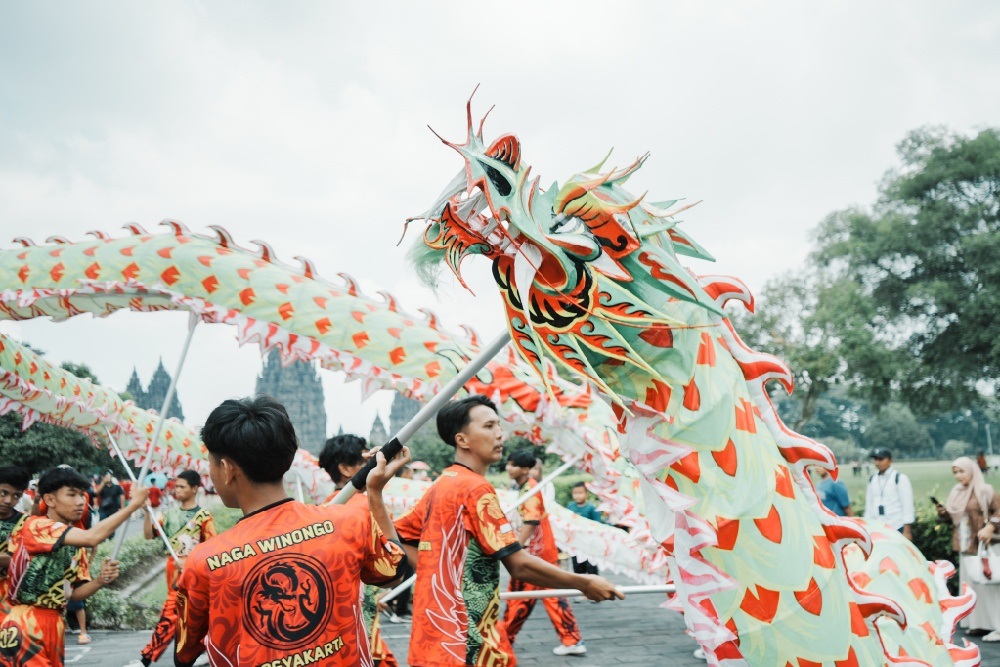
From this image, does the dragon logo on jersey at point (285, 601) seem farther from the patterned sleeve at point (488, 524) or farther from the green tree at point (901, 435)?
the green tree at point (901, 435)

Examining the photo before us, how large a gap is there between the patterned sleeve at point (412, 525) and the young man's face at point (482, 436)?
0.85 ft

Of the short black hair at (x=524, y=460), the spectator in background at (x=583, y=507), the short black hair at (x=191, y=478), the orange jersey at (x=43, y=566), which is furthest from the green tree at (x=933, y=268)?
the orange jersey at (x=43, y=566)

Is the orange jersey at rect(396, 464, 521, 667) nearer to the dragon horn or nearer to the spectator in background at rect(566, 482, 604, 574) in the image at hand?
the dragon horn

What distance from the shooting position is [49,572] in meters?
3.45

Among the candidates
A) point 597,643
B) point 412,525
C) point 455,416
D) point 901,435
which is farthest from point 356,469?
point 901,435

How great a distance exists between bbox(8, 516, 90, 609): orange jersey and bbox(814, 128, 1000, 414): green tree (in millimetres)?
16397

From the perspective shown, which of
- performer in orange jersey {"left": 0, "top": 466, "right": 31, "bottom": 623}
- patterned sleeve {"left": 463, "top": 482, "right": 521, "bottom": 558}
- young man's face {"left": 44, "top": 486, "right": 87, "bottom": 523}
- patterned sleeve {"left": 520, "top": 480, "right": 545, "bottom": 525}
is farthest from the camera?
patterned sleeve {"left": 520, "top": 480, "right": 545, "bottom": 525}

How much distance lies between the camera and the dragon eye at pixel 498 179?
1.66 m

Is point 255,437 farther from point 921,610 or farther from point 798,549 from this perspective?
point 921,610

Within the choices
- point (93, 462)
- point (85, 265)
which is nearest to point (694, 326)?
point (85, 265)

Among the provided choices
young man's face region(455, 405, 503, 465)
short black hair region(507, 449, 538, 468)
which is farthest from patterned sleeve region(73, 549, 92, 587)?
short black hair region(507, 449, 538, 468)

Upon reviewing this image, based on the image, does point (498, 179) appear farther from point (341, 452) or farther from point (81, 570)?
point (81, 570)

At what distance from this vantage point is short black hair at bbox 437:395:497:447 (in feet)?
9.65

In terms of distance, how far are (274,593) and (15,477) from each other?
3.43 meters
